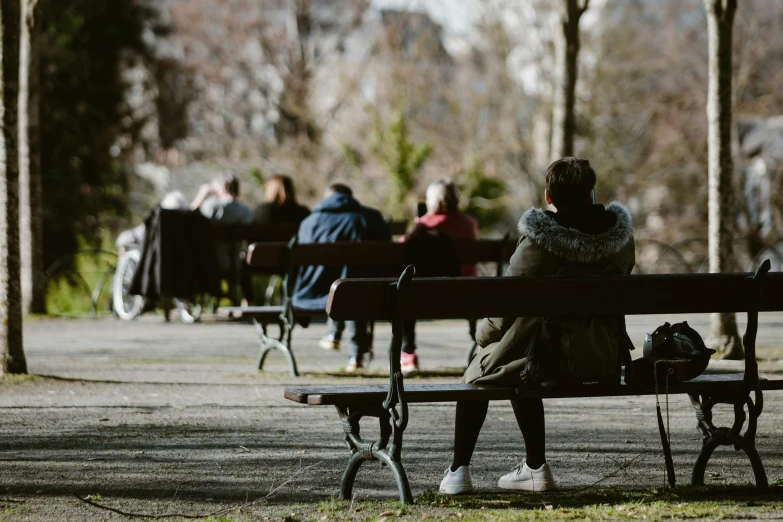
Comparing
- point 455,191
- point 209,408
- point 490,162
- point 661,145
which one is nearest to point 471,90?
point 490,162

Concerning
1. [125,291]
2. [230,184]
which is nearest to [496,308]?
[230,184]

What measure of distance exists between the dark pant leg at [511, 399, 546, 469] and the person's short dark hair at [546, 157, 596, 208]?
0.91 m

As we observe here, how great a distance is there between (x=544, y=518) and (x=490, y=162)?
91.5 ft

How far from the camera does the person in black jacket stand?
13766mm

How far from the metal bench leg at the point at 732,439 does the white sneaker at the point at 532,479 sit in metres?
A: 0.69

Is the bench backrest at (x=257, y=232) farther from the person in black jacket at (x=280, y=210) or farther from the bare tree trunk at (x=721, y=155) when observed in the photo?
the bare tree trunk at (x=721, y=155)

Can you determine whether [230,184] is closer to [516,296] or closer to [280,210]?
[280,210]

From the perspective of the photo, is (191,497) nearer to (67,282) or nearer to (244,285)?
(244,285)

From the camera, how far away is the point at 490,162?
32469 mm

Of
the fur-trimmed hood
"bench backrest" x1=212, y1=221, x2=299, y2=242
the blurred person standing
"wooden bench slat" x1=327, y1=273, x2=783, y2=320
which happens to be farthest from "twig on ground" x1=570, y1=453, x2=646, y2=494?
the blurred person standing

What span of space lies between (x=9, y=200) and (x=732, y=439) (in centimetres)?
560

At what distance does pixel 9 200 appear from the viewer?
897 cm

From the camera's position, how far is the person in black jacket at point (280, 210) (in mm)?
13766

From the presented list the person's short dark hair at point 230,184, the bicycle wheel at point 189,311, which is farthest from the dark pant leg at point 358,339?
the bicycle wheel at point 189,311
